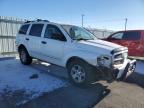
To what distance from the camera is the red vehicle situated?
10.7 metres

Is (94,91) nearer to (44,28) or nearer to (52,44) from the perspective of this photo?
(52,44)

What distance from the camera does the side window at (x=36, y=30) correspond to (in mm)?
7586

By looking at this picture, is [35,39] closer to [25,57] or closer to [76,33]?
[25,57]

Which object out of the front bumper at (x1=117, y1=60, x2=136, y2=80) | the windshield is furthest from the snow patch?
the front bumper at (x1=117, y1=60, x2=136, y2=80)

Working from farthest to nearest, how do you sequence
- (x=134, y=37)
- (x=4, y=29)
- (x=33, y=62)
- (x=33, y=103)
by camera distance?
1. (x=4, y=29)
2. (x=134, y=37)
3. (x=33, y=62)
4. (x=33, y=103)

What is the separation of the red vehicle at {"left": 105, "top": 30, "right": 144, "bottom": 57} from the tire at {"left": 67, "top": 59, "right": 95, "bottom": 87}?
596 cm

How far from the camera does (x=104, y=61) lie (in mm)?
5355

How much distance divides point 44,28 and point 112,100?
3819mm

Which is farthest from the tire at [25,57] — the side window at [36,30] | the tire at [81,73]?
the tire at [81,73]

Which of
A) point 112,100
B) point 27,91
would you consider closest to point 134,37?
point 112,100

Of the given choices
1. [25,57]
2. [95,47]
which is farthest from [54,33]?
[25,57]

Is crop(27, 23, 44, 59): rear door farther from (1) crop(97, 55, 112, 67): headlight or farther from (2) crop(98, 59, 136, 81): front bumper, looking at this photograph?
(2) crop(98, 59, 136, 81): front bumper

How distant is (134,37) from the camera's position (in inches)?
435

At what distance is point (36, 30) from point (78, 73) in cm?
296
